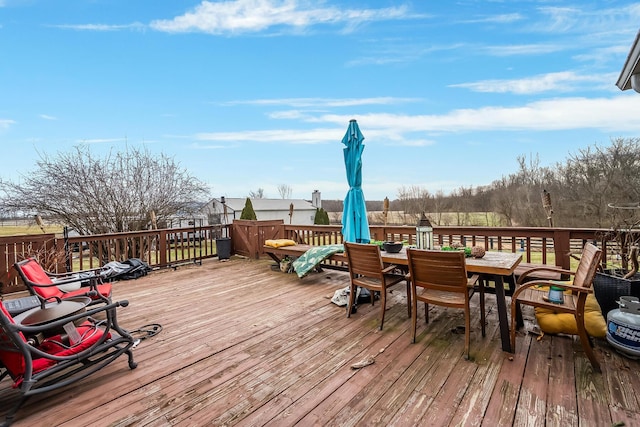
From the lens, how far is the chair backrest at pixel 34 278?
2.78m

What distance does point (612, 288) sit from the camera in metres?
2.60

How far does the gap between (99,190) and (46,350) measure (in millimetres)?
7942

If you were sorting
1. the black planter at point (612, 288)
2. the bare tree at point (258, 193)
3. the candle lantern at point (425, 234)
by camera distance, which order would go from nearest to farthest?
the black planter at point (612, 288), the candle lantern at point (425, 234), the bare tree at point (258, 193)

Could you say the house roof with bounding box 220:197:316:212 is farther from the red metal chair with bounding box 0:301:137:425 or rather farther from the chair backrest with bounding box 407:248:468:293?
the chair backrest with bounding box 407:248:468:293

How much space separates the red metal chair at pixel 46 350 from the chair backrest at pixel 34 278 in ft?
3.00

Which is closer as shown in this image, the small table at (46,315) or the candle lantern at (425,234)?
the small table at (46,315)

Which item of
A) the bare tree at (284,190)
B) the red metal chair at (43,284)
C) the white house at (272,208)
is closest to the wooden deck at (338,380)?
the red metal chair at (43,284)

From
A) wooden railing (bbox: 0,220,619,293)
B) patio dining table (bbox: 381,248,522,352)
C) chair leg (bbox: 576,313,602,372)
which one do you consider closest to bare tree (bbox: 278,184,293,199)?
wooden railing (bbox: 0,220,619,293)

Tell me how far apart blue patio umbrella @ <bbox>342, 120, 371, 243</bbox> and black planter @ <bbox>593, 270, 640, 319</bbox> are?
7.61 feet

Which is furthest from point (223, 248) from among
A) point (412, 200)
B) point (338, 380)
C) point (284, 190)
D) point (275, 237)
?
point (284, 190)

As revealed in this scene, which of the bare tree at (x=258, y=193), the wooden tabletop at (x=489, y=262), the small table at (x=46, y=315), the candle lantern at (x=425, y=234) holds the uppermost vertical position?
the bare tree at (x=258, y=193)

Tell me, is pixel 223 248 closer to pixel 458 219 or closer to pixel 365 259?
pixel 365 259

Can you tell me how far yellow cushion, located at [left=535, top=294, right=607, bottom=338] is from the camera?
2434 millimetres

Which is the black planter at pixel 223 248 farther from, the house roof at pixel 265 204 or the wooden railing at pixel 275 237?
the house roof at pixel 265 204
